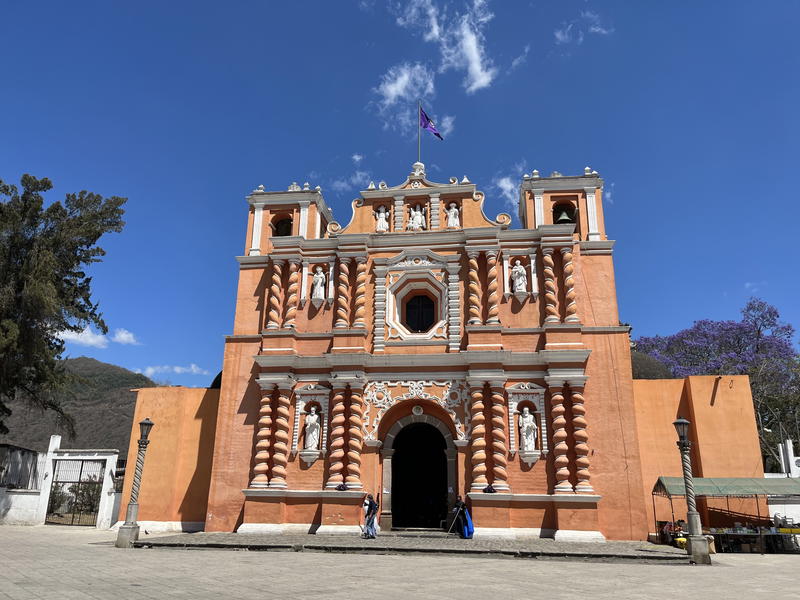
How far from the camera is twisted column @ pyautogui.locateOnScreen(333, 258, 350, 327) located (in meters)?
17.6

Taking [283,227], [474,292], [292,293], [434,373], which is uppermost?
[283,227]

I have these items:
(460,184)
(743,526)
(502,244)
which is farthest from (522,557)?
(460,184)

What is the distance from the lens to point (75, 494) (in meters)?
26.5

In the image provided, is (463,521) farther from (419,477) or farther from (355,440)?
(355,440)

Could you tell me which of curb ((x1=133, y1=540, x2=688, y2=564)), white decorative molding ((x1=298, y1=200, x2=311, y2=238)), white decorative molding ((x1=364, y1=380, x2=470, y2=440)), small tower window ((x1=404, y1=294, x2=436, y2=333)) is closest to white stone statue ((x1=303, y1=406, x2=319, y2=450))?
white decorative molding ((x1=364, y1=380, x2=470, y2=440))

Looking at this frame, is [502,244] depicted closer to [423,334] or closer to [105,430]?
[423,334]

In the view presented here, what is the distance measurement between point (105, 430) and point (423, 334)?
133 ft

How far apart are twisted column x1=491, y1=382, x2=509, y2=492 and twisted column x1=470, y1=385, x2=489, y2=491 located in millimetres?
269

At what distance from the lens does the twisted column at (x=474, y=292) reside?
55.9ft

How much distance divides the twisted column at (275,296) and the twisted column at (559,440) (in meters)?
8.32

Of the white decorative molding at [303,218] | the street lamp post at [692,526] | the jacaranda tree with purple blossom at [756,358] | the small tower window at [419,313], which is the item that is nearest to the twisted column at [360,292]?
the small tower window at [419,313]

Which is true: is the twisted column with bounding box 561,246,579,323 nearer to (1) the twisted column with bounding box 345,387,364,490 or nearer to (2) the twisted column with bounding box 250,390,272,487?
(1) the twisted column with bounding box 345,387,364,490

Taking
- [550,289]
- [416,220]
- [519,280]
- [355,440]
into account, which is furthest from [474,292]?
[355,440]

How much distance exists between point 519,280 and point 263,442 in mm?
8751
